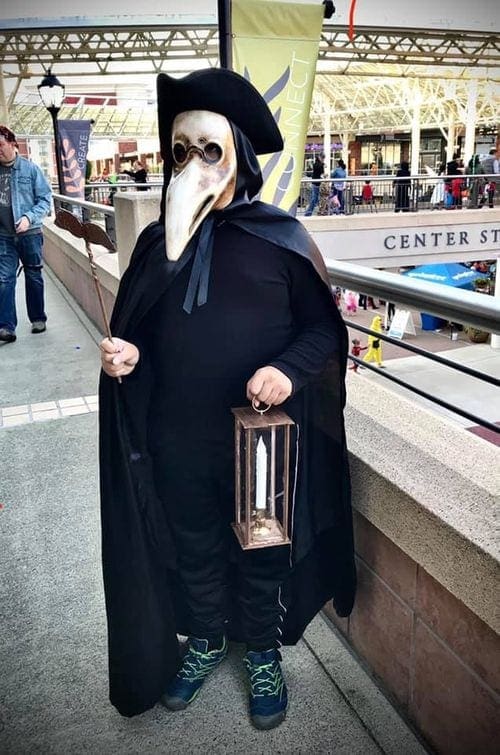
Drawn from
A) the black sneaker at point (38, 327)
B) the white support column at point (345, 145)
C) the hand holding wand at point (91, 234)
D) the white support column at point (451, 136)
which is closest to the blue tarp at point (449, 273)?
the black sneaker at point (38, 327)

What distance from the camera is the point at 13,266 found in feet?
19.0

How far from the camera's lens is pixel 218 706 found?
2025 millimetres

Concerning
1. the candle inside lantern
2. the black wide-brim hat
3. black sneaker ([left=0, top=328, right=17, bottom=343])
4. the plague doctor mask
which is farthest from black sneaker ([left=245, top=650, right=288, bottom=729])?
black sneaker ([left=0, top=328, right=17, bottom=343])

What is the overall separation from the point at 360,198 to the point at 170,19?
6.56 metres

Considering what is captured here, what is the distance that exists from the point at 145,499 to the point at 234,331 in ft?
1.91

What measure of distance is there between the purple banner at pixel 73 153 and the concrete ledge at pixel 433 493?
11.3 meters

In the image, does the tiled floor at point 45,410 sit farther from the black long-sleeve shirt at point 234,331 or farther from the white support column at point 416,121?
the white support column at point 416,121

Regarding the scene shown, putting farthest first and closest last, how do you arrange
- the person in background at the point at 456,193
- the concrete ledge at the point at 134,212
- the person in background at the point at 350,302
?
the person in background at the point at 350,302, the person in background at the point at 456,193, the concrete ledge at the point at 134,212

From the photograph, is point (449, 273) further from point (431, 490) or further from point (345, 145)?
point (345, 145)

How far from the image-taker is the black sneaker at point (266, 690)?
1.93 metres

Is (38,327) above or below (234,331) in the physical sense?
below

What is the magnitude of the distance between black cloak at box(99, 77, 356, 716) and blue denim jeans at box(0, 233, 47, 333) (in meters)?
4.37

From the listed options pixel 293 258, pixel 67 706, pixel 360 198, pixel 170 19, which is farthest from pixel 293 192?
pixel 170 19

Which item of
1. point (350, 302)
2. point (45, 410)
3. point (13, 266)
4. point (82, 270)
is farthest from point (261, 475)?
point (350, 302)
